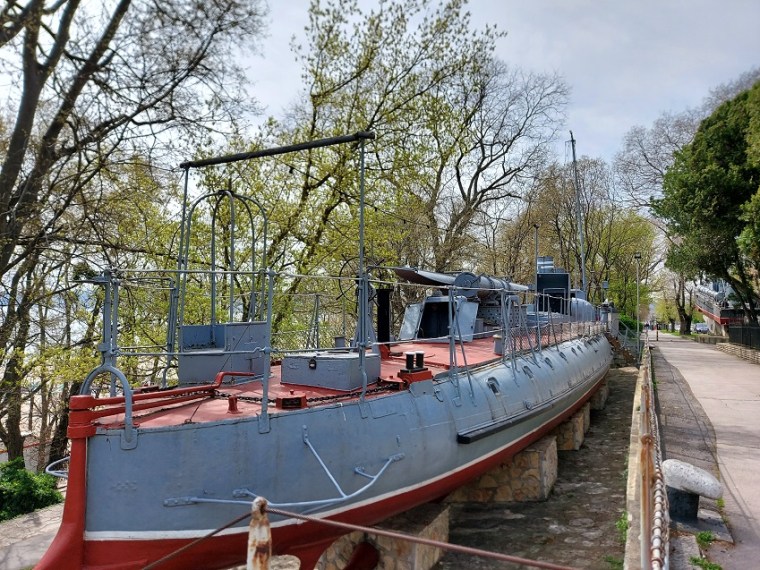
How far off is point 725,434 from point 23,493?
15690 millimetres

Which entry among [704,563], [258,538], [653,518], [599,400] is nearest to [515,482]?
[704,563]

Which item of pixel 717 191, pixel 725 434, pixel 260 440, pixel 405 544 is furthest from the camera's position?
pixel 717 191

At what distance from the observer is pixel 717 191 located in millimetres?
28016

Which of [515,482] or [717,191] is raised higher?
[717,191]

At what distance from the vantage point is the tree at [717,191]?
90.4 ft

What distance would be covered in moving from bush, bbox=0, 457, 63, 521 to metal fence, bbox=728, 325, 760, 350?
107ft

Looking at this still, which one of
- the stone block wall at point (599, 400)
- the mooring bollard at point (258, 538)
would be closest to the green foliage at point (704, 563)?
the mooring bollard at point (258, 538)

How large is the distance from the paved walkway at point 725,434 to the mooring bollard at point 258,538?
5.67m

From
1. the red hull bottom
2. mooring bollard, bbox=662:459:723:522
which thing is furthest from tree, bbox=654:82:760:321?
the red hull bottom

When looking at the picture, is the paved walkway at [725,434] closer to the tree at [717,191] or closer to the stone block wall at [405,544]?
the stone block wall at [405,544]

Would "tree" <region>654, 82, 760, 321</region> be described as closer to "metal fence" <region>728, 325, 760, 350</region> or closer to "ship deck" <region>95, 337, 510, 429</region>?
"metal fence" <region>728, 325, 760, 350</region>

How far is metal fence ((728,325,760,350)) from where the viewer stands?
30.7 metres

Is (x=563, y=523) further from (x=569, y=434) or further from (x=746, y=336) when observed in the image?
(x=746, y=336)

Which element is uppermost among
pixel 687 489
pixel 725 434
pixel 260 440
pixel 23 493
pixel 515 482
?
pixel 260 440
